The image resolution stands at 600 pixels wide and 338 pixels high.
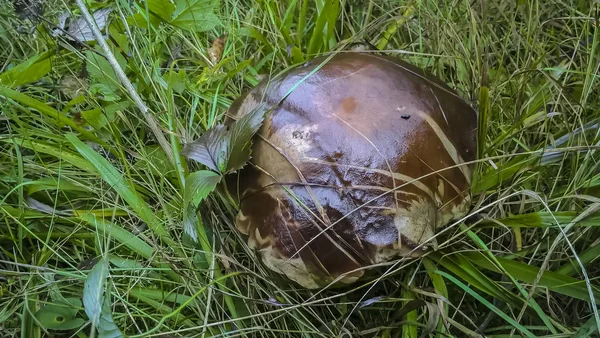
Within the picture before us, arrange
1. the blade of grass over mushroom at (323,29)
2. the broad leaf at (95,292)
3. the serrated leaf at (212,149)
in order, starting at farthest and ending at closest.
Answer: the blade of grass over mushroom at (323,29) → the serrated leaf at (212,149) → the broad leaf at (95,292)

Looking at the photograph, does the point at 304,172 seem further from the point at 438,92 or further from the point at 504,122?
the point at 504,122

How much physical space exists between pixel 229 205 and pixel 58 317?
50cm

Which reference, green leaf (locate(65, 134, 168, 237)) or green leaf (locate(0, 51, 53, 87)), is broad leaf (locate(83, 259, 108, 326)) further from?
green leaf (locate(0, 51, 53, 87))

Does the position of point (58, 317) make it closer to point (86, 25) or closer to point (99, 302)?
point (99, 302)

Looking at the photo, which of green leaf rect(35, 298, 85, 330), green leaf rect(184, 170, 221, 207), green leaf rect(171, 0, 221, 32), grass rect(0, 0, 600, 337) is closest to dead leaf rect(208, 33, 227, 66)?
grass rect(0, 0, 600, 337)

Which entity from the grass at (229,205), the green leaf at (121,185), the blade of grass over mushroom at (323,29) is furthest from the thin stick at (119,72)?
the blade of grass over mushroom at (323,29)

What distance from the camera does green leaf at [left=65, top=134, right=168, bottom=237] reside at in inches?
54.5

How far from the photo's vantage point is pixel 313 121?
3.82 feet

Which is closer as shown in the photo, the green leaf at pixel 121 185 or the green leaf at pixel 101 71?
the green leaf at pixel 121 185

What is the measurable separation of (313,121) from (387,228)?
0.29 metres

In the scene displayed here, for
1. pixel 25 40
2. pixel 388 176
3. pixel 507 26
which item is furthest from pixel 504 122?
pixel 25 40

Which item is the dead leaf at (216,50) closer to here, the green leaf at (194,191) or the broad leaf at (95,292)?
the green leaf at (194,191)

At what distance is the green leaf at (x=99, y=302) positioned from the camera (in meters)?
1.02

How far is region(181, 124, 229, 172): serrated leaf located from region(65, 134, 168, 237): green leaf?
0.24m
